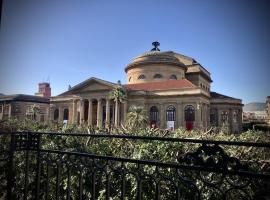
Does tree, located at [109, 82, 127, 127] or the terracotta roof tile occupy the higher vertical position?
the terracotta roof tile

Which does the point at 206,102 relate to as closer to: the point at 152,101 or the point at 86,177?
the point at 152,101

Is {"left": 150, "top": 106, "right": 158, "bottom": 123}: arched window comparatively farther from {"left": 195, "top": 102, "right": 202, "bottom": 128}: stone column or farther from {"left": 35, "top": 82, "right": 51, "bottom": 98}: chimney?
{"left": 35, "top": 82, "right": 51, "bottom": 98}: chimney

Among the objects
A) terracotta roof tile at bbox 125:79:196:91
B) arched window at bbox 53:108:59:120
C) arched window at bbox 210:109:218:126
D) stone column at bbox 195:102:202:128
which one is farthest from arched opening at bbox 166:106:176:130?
arched window at bbox 53:108:59:120

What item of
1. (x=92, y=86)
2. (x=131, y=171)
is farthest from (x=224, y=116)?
Answer: (x=131, y=171)

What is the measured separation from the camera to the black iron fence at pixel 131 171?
5.78 feet

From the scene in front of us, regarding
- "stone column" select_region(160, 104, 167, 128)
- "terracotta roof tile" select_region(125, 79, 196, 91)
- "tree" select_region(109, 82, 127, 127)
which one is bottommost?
"stone column" select_region(160, 104, 167, 128)

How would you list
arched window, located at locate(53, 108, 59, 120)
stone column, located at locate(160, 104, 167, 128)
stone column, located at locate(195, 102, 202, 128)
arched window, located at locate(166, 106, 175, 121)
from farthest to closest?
arched window, located at locate(53, 108, 59, 120)
stone column, located at locate(160, 104, 167, 128)
arched window, located at locate(166, 106, 175, 121)
stone column, located at locate(195, 102, 202, 128)

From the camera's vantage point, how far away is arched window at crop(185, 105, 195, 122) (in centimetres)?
3878

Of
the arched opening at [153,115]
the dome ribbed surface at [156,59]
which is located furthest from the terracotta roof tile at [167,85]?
the dome ribbed surface at [156,59]

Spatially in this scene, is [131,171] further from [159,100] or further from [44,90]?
[44,90]

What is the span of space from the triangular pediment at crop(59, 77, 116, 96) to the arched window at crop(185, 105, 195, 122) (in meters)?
12.5

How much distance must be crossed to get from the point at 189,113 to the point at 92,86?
17588 millimetres

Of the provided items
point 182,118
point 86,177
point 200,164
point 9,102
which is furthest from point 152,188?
point 9,102

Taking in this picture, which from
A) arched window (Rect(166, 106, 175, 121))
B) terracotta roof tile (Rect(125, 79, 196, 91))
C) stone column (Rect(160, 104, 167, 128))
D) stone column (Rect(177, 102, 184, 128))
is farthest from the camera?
stone column (Rect(160, 104, 167, 128))
